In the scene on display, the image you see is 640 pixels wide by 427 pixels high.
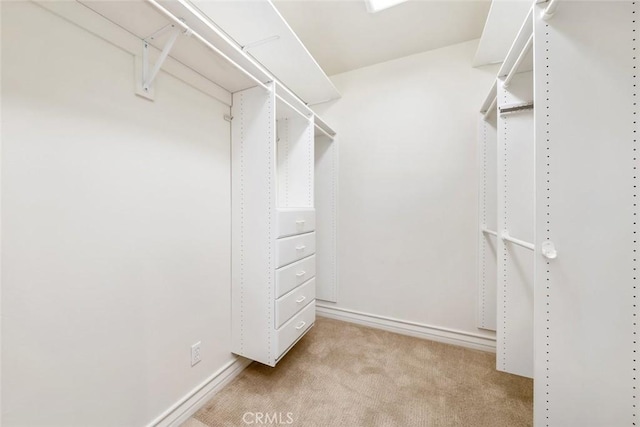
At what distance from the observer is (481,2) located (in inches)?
60.4

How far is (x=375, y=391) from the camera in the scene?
1.40m

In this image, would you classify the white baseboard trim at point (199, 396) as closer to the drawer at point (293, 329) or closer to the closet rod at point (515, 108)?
the drawer at point (293, 329)

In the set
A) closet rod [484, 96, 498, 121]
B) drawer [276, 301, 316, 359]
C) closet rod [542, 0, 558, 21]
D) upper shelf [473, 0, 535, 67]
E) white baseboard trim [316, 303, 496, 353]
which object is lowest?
white baseboard trim [316, 303, 496, 353]

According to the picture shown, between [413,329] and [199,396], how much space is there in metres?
1.67

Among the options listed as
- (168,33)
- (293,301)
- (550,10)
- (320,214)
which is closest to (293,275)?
(293,301)

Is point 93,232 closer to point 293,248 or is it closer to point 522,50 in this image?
point 293,248

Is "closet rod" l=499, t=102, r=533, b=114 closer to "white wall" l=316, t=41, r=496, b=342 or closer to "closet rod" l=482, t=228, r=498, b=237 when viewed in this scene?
"white wall" l=316, t=41, r=496, b=342

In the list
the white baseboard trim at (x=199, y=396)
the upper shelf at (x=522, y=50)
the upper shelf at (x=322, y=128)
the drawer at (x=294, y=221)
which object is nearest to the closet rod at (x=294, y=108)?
the upper shelf at (x=322, y=128)

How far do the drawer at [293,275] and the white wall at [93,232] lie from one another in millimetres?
436

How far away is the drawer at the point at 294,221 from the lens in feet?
4.59

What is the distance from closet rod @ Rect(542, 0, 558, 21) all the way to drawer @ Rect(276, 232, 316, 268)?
143 centimetres

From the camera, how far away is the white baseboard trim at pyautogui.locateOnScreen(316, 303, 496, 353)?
1.84 m

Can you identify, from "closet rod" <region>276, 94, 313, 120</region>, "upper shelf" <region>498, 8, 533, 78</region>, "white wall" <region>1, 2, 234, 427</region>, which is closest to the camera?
"white wall" <region>1, 2, 234, 427</region>

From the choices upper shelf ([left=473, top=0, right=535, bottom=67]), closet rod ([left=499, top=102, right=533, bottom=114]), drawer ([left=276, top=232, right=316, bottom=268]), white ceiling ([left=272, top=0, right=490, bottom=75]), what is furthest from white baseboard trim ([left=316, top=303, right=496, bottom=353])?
white ceiling ([left=272, top=0, right=490, bottom=75])
